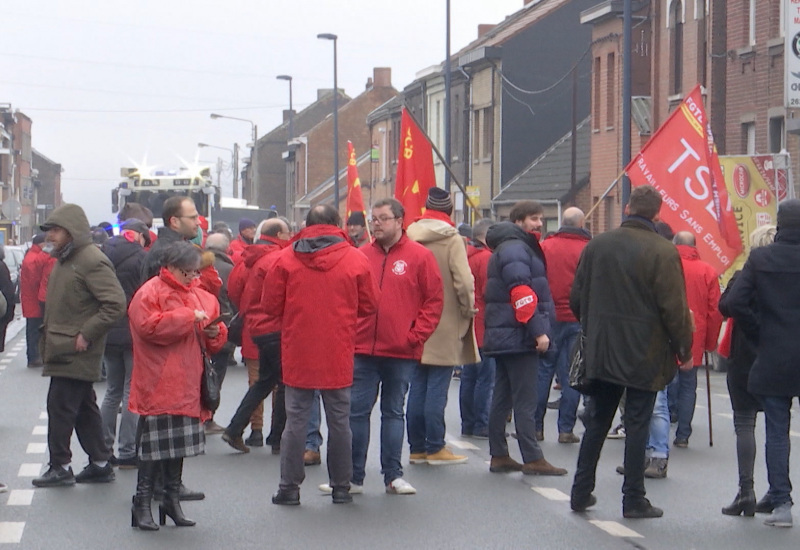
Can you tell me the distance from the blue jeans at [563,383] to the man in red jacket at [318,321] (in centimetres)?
344

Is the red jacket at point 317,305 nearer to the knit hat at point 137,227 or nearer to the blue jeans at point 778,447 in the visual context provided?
the blue jeans at point 778,447

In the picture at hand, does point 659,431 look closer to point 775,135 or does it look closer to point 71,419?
point 71,419

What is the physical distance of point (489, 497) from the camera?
33.1 feet

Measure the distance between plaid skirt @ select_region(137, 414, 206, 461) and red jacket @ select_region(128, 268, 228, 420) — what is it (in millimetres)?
55

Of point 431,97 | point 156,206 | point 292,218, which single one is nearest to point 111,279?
Result: point 156,206

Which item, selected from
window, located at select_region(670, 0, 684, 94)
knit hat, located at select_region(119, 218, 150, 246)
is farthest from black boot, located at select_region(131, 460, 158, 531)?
window, located at select_region(670, 0, 684, 94)

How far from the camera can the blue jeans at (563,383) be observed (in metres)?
12.9

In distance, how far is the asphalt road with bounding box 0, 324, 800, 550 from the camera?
8570mm

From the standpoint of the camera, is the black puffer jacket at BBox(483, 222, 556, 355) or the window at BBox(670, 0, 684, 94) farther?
the window at BBox(670, 0, 684, 94)

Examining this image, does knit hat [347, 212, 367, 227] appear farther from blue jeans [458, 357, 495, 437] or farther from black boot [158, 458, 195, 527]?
black boot [158, 458, 195, 527]

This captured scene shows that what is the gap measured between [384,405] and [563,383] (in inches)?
139

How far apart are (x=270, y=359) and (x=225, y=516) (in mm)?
2248

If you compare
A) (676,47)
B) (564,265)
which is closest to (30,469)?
(564,265)

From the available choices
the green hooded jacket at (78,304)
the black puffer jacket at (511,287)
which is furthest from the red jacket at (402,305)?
the green hooded jacket at (78,304)
